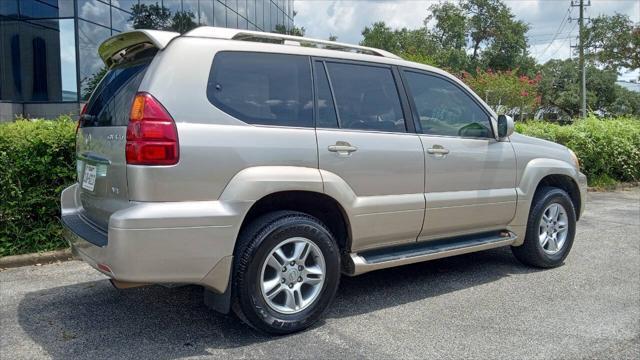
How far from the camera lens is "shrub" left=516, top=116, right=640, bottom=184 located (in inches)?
460

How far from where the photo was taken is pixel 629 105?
58.1 meters

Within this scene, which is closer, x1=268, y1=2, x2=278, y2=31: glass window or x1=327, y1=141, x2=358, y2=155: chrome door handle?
x1=327, y1=141, x2=358, y2=155: chrome door handle

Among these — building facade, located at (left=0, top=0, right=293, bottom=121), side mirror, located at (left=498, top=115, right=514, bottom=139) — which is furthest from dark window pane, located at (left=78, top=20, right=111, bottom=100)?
side mirror, located at (left=498, top=115, right=514, bottom=139)

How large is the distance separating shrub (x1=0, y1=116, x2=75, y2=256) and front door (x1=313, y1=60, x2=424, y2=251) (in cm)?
304

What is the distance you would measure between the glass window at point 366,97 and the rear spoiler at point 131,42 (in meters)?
1.23

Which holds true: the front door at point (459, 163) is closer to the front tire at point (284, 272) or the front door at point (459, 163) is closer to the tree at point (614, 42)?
the front tire at point (284, 272)

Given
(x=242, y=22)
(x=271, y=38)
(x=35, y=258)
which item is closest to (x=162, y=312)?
(x=35, y=258)

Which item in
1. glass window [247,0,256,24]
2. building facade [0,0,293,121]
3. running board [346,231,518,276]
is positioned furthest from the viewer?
glass window [247,0,256,24]

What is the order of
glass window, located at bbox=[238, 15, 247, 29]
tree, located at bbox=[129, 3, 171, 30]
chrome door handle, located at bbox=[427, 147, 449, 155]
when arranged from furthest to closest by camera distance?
glass window, located at bbox=[238, 15, 247, 29], tree, located at bbox=[129, 3, 171, 30], chrome door handle, located at bbox=[427, 147, 449, 155]

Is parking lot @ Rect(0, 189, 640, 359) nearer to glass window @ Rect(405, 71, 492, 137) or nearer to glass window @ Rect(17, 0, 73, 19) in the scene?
glass window @ Rect(405, 71, 492, 137)

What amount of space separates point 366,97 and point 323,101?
0.45 meters

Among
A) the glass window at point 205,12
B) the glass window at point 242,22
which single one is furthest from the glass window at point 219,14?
the glass window at point 242,22

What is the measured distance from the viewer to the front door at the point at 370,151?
3.95m

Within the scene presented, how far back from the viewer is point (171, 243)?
3260mm
